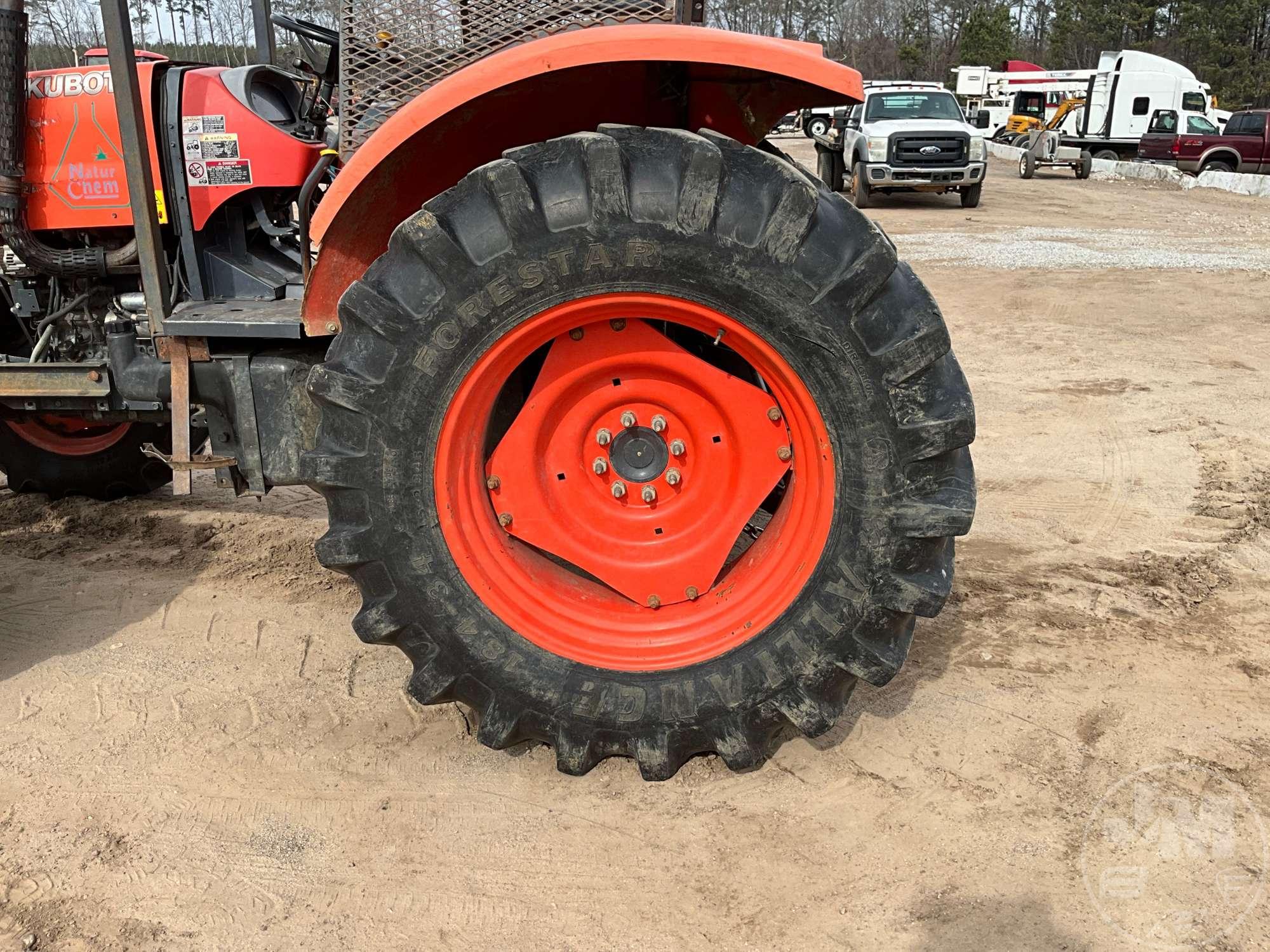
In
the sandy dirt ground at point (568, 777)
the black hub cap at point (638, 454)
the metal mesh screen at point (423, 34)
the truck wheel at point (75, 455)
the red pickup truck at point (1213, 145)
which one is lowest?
the sandy dirt ground at point (568, 777)

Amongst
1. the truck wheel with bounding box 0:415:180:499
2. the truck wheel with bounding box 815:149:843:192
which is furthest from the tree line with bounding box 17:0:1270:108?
the truck wheel with bounding box 0:415:180:499

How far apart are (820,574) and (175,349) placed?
1.84 m

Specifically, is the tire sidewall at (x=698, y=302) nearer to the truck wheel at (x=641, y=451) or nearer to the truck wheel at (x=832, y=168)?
the truck wheel at (x=641, y=451)

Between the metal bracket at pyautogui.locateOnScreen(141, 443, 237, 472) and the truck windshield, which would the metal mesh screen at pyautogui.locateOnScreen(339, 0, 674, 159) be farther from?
the truck windshield

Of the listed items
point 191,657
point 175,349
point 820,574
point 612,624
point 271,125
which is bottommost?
point 191,657

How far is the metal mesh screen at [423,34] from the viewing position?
8.00ft

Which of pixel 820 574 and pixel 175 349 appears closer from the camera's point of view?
pixel 820 574

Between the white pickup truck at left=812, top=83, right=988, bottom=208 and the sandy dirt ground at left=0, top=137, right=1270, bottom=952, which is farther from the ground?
the white pickup truck at left=812, top=83, right=988, bottom=208

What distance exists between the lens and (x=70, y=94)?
10.6 ft

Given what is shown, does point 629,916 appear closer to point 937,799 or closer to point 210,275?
point 937,799

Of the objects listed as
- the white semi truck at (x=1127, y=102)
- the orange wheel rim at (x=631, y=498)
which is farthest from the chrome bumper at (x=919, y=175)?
the orange wheel rim at (x=631, y=498)

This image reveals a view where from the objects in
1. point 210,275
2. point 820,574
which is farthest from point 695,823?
point 210,275

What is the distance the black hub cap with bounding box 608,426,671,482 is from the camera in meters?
2.46

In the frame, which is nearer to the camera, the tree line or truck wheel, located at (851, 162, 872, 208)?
truck wheel, located at (851, 162, 872, 208)
